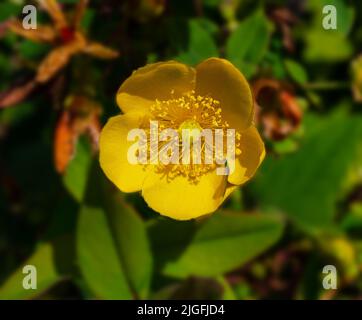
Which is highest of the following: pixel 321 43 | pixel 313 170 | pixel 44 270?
pixel 321 43

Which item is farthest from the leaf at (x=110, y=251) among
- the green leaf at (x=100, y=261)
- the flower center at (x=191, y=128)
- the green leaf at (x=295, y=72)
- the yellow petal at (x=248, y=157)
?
the green leaf at (x=295, y=72)

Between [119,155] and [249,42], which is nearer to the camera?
[119,155]

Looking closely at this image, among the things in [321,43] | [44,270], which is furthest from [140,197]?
[321,43]

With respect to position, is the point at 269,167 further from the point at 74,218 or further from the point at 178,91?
the point at 178,91

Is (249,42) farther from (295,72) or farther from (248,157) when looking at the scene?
(248,157)

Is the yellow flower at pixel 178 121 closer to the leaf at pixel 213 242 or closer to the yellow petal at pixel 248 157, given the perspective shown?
the yellow petal at pixel 248 157

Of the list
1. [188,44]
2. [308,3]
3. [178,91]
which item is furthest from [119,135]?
[308,3]
